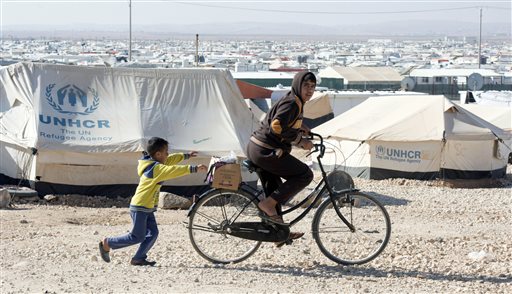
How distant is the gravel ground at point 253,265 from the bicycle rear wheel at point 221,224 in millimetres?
130

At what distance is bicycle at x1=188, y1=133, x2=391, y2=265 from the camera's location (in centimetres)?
775

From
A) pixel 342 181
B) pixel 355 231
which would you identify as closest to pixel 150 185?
pixel 355 231

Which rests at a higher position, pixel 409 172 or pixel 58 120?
pixel 58 120

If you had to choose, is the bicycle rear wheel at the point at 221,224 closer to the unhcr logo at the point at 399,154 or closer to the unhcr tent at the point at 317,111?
the unhcr logo at the point at 399,154

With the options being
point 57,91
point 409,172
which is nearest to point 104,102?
point 57,91

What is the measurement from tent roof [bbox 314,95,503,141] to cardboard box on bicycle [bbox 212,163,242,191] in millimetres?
11385

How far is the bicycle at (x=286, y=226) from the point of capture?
305 inches

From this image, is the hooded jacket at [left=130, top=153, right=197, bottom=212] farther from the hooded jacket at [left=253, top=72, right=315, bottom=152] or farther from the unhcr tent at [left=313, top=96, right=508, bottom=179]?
the unhcr tent at [left=313, top=96, right=508, bottom=179]

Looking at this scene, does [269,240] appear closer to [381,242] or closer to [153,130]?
[381,242]

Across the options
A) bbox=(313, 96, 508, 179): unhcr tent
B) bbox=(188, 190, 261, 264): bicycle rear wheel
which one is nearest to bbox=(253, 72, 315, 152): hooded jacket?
bbox=(188, 190, 261, 264): bicycle rear wheel

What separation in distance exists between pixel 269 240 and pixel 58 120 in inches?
290

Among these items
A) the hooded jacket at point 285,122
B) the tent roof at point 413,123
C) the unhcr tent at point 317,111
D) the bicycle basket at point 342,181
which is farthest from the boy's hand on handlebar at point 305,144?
the unhcr tent at point 317,111

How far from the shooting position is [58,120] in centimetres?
1433

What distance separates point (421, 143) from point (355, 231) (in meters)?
10.9
